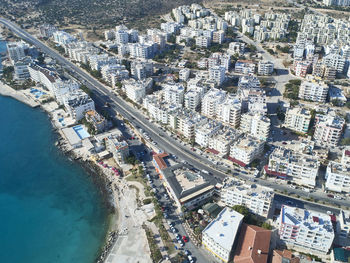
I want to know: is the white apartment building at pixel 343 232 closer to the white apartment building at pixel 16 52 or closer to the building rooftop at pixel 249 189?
the building rooftop at pixel 249 189

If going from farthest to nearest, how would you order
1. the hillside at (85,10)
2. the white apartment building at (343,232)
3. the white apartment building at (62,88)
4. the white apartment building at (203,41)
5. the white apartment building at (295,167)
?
the hillside at (85,10) < the white apartment building at (203,41) < the white apartment building at (62,88) < the white apartment building at (295,167) < the white apartment building at (343,232)

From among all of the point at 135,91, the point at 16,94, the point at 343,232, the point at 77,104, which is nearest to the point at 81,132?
the point at 77,104

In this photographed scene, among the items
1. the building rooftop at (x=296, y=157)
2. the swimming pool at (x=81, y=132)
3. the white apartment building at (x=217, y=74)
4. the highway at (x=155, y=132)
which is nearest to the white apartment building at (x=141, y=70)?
the highway at (x=155, y=132)

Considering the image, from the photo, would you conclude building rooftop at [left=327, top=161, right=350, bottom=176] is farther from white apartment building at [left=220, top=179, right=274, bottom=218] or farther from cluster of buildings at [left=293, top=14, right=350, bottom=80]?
cluster of buildings at [left=293, top=14, right=350, bottom=80]

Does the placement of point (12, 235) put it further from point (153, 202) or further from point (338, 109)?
point (338, 109)

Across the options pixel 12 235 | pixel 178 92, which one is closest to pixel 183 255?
pixel 12 235

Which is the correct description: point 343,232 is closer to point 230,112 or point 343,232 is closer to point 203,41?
point 230,112

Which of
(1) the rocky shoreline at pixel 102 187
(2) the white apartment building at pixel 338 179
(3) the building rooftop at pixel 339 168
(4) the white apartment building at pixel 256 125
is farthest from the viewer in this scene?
(4) the white apartment building at pixel 256 125

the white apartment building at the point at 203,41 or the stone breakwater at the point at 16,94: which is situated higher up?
the white apartment building at the point at 203,41
